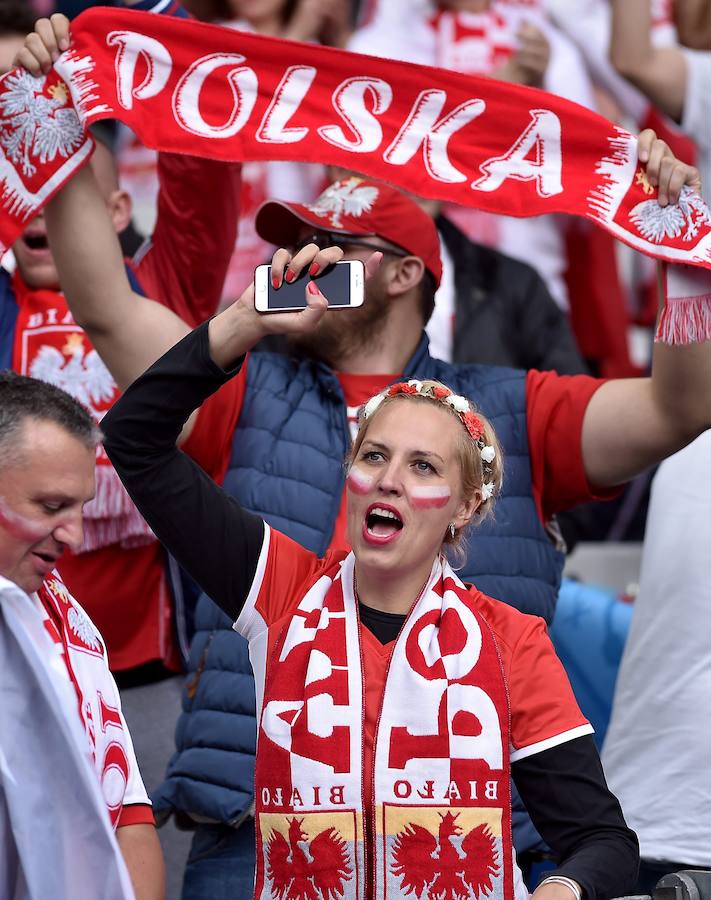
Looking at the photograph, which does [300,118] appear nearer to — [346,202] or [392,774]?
[346,202]

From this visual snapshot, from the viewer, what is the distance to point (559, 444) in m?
3.09

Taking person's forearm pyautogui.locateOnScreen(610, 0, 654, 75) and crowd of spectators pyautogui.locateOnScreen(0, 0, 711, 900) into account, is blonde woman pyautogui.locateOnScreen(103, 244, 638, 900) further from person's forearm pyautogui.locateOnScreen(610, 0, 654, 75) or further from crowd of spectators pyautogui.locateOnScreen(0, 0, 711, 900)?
person's forearm pyautogui.locateOnScreen(610, 0, 654, 75)

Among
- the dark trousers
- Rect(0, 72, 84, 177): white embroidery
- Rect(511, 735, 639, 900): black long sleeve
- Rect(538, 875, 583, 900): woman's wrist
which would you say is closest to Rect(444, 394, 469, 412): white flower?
Rect(511, 735, 639, 900): black long sleeve

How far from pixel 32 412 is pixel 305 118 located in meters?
1.18

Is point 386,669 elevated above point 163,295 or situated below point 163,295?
below

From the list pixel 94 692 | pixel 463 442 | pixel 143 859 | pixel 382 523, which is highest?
pixel 463 442

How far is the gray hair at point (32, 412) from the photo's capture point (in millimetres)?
2150

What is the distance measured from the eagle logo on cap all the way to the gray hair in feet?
3.56

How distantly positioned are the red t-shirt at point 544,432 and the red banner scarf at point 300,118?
0.40 metres

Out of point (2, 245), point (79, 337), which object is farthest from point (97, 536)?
point (2, 245)

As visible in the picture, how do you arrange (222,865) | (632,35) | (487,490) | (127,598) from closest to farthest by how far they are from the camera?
(487,490), (222,865), (127,598), (632,35)

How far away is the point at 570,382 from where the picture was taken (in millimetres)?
3168

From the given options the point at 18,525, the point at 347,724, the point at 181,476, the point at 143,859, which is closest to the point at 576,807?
the point at 347,724

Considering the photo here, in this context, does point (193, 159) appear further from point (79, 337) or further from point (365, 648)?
point (365, 648)
